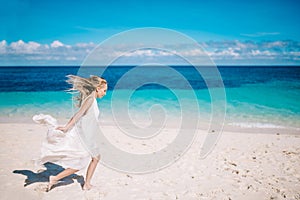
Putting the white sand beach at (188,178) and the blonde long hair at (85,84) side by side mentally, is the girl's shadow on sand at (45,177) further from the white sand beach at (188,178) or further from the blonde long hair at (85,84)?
the blonde long hair at (85,84)

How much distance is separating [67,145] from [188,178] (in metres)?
2.57

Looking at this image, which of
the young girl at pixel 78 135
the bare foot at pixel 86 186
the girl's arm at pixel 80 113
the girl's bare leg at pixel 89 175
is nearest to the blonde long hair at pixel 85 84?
the young girl at pixel 78 135

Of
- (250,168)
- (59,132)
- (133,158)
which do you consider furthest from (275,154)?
(59,132)

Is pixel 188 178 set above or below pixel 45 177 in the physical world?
above

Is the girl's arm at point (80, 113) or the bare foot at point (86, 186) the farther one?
the bare foot at point (86, 186)

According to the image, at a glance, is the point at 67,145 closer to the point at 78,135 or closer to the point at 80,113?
the point at 78,135

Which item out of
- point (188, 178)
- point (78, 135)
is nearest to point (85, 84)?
point (78, 135)

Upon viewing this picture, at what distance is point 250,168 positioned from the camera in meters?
5.97

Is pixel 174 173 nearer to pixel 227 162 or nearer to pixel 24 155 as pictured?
pixel 227 162

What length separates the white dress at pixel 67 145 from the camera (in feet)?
14.2

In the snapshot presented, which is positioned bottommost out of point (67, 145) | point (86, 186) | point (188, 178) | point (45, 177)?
point (45, 177)

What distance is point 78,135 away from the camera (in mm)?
4383

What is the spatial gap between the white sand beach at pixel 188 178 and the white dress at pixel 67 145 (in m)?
0.61

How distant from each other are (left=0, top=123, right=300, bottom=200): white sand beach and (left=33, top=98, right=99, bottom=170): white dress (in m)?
0.61
